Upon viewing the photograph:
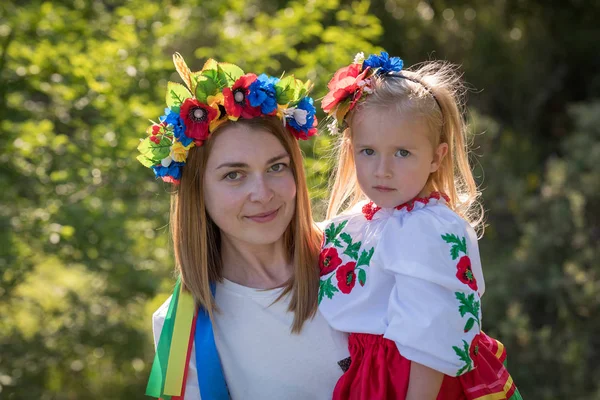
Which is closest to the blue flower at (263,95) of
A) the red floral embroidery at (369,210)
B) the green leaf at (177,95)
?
the green leaf at (177,95)

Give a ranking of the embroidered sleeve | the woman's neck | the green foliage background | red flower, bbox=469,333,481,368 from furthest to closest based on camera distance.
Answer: the green foliage background → the woman's neck → red flower, bbox=469,333,481,368 → the embroidered sleeve

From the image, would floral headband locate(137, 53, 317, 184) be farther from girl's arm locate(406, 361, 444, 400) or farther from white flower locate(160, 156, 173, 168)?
girl's arm locate(406, 361, 444, 400)

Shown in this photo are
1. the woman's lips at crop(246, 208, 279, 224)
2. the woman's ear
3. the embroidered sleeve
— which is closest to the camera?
the embroidered sleeve

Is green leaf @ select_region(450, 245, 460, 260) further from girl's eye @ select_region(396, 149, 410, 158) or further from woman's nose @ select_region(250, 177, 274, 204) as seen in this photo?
woman's nose @ select_region(250, 177, 274, 204)

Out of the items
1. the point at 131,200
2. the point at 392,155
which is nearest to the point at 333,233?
the point at 392,155

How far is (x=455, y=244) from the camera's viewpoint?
6.79ft

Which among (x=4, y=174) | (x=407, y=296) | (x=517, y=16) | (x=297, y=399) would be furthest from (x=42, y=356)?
(x=517, y=16)

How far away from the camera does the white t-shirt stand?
2.33m

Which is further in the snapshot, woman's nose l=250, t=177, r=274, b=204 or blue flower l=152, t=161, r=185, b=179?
blue flower l=152, t=161, r=185, b=179

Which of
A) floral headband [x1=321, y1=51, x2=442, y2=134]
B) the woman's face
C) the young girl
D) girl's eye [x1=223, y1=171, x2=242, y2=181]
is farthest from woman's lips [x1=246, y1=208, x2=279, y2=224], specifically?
floral headband [x1=321, y1=51, x2=442, y2=134]

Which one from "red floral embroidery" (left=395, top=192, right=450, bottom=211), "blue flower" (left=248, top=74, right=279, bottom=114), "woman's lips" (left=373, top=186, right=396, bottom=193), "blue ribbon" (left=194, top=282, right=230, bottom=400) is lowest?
"blue ribbon" (left=194, top=282, right=230, bottom=400)

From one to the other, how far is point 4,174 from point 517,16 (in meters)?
5.94

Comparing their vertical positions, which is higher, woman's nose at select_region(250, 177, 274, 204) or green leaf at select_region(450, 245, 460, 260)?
woman's nose at select_region(250, 177, 274, 204)

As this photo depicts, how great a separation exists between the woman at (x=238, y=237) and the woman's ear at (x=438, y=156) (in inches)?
17.4
